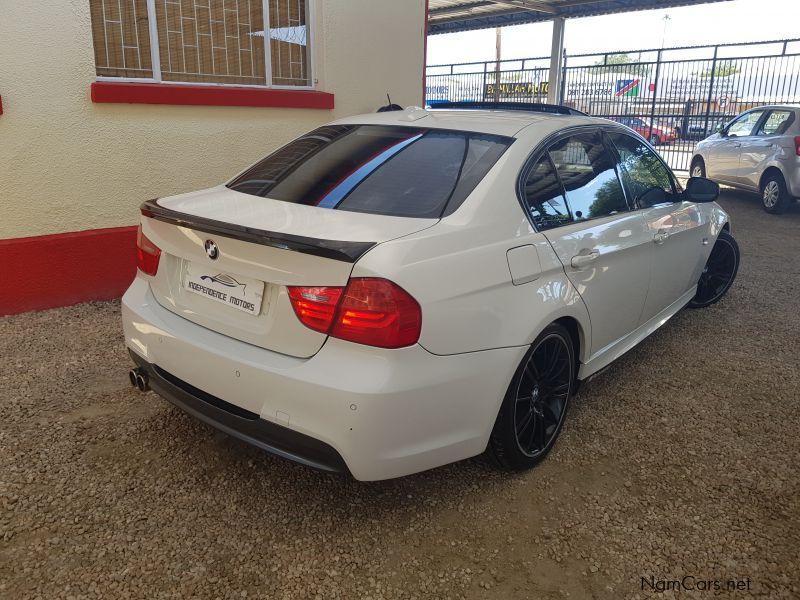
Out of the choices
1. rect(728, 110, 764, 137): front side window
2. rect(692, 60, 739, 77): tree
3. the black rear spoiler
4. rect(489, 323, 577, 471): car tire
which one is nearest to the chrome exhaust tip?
the black rear spoiler

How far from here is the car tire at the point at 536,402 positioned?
2779 mm

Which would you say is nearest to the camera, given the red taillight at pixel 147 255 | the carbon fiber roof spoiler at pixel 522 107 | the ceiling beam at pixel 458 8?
the red taillight at pixel 147 255

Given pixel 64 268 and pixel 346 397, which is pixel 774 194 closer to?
pixel 64 268

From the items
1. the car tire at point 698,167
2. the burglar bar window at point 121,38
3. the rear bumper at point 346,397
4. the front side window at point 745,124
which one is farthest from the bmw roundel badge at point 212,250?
the car tire at point 698,167

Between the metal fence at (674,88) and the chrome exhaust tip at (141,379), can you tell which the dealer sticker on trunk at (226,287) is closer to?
the chrome exhaust tip at (141,379)

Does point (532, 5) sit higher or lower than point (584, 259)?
higher

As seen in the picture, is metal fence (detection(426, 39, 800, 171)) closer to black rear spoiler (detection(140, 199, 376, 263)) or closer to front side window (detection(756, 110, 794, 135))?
front side window (detection(756, 110, 794, 135))

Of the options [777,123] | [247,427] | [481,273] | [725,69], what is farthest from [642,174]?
[725,69]

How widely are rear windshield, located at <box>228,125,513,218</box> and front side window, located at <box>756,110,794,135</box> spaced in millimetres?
9175

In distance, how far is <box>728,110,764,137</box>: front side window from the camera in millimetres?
11055

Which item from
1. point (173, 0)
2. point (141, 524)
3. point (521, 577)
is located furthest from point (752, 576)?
point (173, 0)

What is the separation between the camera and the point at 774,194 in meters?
10.5

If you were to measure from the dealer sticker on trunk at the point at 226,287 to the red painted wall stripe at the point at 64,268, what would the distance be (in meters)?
2.79

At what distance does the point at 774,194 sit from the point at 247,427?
10572 millimetres
